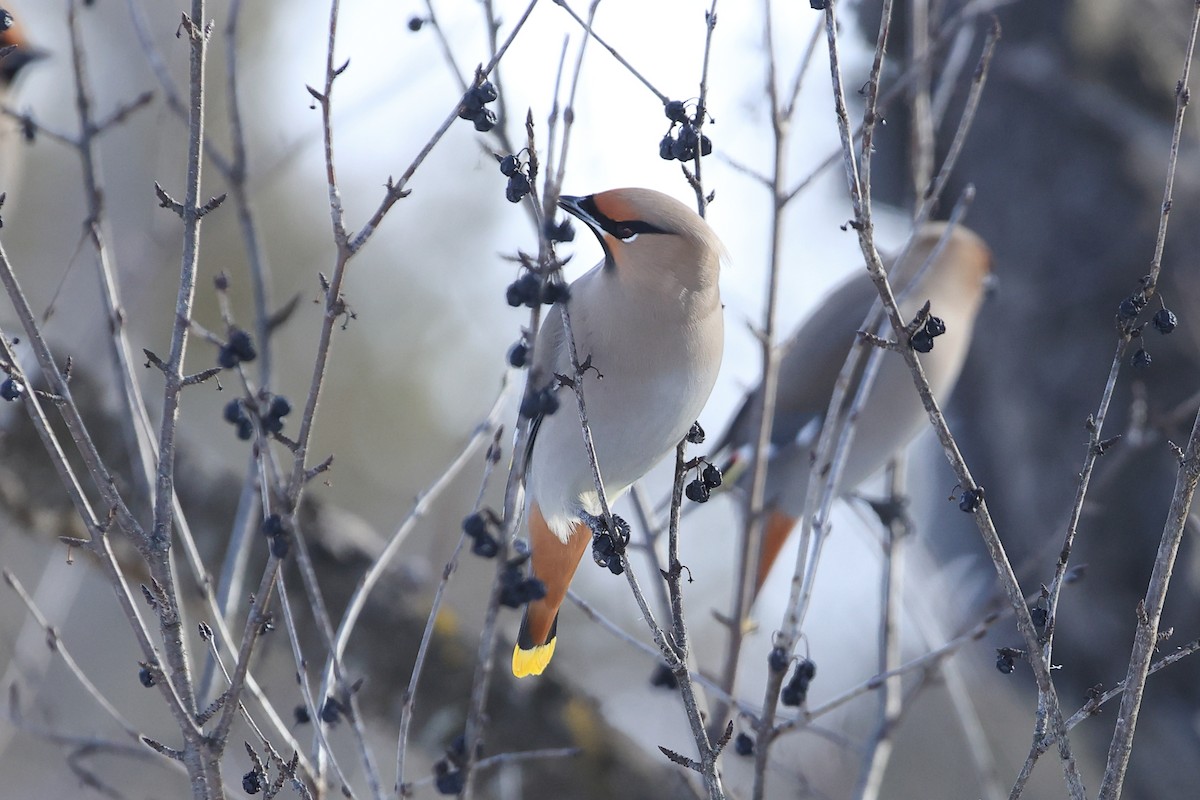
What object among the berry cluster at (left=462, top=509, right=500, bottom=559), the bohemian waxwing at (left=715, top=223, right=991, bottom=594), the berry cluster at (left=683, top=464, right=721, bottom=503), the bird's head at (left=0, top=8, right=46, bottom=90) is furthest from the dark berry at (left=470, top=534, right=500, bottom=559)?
the bird's head at (left=0, top=8, right=46, bottom=90)

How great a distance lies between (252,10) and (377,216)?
26.0ft

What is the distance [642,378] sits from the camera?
2.37 meters

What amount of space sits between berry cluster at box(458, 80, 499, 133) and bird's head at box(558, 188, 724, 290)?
1.50 feet

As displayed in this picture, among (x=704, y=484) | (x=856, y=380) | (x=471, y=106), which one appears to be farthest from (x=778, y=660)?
(x=856, y=380)

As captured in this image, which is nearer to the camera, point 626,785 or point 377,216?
point 377,216

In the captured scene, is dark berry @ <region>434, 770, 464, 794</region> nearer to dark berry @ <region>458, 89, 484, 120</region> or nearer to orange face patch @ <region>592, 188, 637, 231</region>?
dark berry @ <region>458, 89, 484, 120</region>

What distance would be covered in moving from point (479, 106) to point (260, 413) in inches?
20.8

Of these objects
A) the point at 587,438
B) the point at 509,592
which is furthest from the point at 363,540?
the point at 587,438

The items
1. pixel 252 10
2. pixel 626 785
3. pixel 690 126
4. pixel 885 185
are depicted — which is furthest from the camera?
pixel 252 10

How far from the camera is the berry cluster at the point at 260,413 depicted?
4.65 ft

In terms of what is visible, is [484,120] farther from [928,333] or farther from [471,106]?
[928,333]

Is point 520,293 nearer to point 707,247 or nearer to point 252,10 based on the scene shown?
point 707,247

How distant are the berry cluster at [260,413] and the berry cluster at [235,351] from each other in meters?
0.05

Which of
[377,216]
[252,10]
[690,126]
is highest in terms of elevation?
[252,10]
